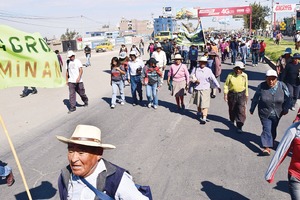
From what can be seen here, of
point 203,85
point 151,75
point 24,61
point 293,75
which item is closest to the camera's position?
point 24,61

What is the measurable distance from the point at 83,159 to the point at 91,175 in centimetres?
14

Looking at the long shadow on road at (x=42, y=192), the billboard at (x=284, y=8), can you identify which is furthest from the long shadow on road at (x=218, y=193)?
the billboard at (x=284, y=8)

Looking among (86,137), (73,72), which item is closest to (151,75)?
(73,72)

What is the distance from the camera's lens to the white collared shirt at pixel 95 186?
7.15 feet

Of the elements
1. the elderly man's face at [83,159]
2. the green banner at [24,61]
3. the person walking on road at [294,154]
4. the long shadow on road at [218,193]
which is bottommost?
the long shadow on road at [218,193]

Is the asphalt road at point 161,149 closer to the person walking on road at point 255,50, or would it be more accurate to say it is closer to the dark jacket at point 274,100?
the dark jacket at point 274,100

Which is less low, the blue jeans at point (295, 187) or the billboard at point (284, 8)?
the billboard at point (284, 8)

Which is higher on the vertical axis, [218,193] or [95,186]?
[95,186]

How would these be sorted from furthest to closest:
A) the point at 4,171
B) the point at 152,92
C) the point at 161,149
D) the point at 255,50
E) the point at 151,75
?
the point at 255,50 < the point at 152,92 < the point at 151,75 < the point at 161,149 < the point at 4,171

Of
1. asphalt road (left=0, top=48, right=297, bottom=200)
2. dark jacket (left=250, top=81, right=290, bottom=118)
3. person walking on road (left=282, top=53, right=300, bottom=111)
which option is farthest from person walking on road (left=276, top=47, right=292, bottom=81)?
dark jacket (left=250, top=81, right=290, bottom=118)

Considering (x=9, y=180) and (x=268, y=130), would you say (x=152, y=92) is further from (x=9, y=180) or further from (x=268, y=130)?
(x=9, y=180)

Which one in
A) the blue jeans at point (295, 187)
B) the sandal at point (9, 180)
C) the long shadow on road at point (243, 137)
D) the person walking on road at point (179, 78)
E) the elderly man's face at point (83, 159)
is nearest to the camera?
the elderly man's face at point (83, 159)

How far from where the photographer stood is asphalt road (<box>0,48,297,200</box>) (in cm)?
489

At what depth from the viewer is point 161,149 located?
Answer: 6520 millimetres
